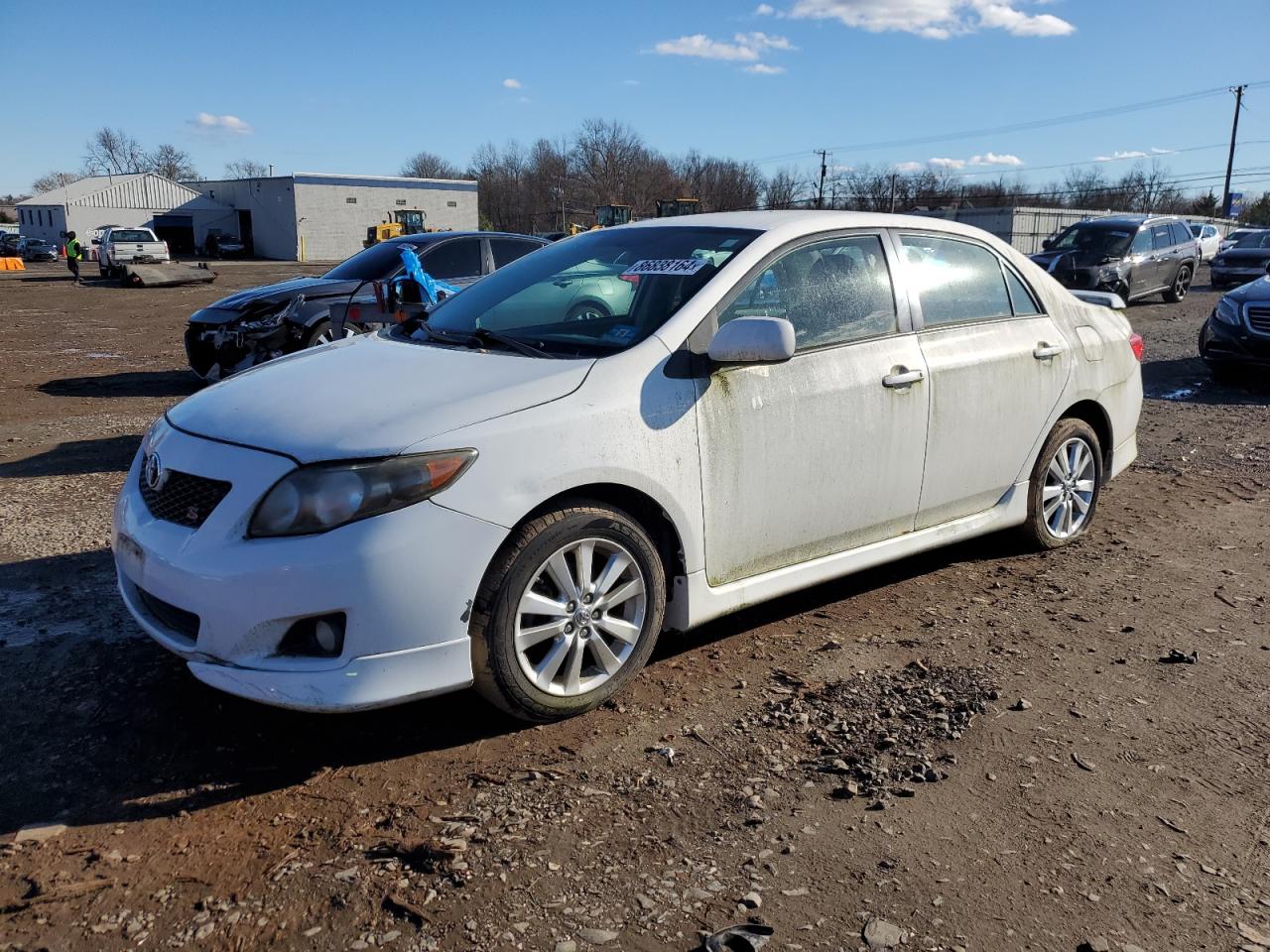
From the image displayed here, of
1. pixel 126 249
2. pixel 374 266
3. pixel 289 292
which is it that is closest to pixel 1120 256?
pixel 374 266

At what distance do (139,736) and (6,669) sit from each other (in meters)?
0.88

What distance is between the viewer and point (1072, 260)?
759 inches

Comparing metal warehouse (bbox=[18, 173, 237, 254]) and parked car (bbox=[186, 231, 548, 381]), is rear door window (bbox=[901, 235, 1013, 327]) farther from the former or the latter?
metal warehouse (bbox=[18, 173, 237, 254])

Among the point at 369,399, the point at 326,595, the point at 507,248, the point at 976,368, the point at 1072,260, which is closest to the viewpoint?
the point at 326,595

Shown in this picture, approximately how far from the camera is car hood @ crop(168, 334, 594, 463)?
10.1ft

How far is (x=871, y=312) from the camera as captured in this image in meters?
4.26

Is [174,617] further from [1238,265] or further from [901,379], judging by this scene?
[1238,265]

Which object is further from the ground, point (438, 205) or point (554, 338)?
point (438, 205)

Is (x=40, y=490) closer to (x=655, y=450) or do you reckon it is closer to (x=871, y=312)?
(x=655, y=450)

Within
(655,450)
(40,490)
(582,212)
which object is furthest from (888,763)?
Answer: (582,212)

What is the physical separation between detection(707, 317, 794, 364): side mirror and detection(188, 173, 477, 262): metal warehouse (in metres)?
61.0

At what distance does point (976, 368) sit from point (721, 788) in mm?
2427

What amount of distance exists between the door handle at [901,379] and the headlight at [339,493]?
201cm

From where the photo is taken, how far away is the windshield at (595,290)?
150 inches
